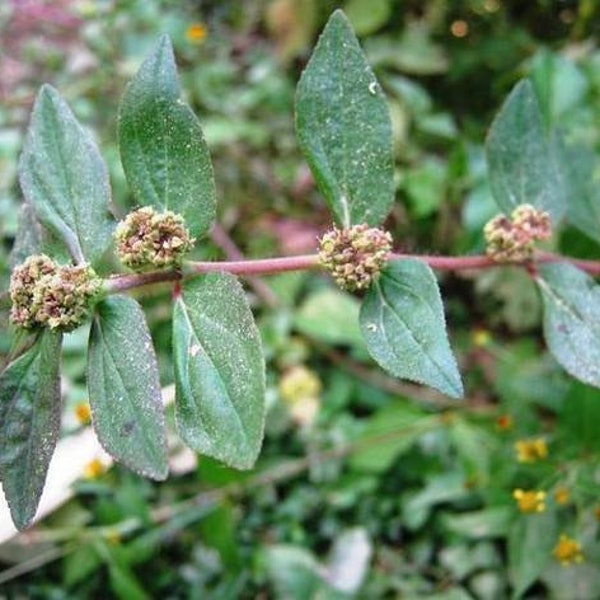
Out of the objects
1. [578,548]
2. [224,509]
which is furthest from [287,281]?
[578,548]

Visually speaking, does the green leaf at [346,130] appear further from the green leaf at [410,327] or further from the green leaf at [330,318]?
the green leaf at [330,318]

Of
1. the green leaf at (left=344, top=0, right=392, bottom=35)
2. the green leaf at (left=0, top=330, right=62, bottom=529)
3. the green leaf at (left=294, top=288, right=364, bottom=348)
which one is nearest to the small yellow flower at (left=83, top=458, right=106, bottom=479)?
the green leaf at (left=294, top=288, right=364, bottom=348)

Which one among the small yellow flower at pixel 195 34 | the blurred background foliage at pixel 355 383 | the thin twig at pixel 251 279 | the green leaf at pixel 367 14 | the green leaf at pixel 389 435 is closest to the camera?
the blurred background foliage at pixel 355 383

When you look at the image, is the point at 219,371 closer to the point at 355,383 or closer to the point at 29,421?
the point at 29,421

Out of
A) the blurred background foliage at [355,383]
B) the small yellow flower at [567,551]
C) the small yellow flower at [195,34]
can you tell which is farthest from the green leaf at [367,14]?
the small yellow flower at [567,551]

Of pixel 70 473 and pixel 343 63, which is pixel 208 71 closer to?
pixel 70 473

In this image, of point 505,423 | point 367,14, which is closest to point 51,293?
point 505,423
